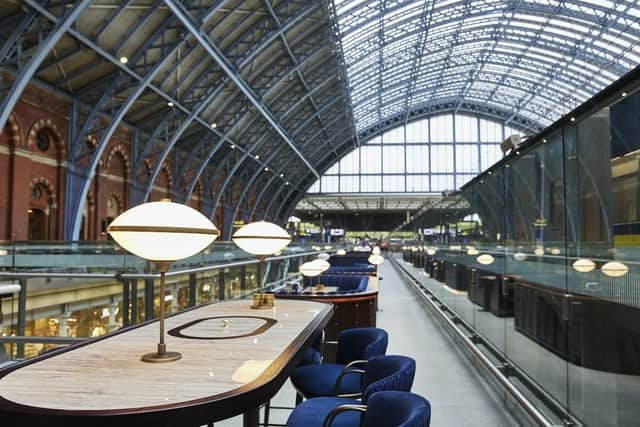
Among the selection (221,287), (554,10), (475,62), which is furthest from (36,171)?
(475,62)

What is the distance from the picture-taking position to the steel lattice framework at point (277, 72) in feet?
53.7

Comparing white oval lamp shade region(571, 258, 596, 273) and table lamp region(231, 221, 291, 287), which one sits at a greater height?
table lamp region(231, 221, 291, 287)

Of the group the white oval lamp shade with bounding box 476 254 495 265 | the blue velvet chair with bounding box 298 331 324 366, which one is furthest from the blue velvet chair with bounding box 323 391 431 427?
the white oval lamp shade with bounding box 476 254 495 265

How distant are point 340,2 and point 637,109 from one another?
22203 millimetres

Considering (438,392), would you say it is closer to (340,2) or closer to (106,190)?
(106,190)

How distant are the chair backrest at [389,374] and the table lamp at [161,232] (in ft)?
3.17

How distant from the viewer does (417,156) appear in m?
48.2

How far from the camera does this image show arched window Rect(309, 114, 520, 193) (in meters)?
47.8

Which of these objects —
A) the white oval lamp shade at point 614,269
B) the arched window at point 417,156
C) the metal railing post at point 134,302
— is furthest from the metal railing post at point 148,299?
the arched window at point 417,156

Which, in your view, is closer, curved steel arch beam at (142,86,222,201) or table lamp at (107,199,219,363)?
table lamp at (107,199,219,363)

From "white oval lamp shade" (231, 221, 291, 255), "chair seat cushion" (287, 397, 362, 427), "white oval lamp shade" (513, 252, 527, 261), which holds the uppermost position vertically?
"white oval lamp shade" (231, 221, 291, 255)

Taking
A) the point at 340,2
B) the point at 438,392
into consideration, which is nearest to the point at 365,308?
the point at 438,392

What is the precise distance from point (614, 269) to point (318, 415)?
5.44ft

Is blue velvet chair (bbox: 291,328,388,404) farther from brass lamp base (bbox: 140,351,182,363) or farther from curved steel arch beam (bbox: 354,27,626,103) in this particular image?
curved steel arch beam (bbox: 354,27,626,103)
